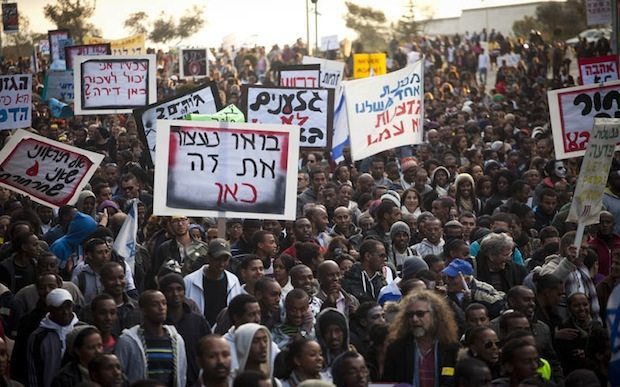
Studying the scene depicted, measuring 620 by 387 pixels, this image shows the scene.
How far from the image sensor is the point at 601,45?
34094 millimetres

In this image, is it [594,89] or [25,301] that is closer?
[25,301]

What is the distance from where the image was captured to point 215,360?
7672mm

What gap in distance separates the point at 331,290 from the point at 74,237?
→ 288 cm

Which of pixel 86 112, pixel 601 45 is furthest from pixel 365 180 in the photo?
pixel 601 45

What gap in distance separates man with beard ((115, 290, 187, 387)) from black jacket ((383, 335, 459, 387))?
1.28m

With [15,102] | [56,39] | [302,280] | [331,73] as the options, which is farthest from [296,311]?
[56,39]

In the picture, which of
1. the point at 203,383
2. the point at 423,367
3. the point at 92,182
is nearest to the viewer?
the point at 203,383

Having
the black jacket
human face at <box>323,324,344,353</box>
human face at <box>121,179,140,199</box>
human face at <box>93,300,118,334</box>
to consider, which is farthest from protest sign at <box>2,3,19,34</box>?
the black jacket

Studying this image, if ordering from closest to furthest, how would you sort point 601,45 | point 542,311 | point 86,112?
point 542,311
point 86,112
point 601,45

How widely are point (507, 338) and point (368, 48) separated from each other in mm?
76350

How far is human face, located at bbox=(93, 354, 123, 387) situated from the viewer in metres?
7.81

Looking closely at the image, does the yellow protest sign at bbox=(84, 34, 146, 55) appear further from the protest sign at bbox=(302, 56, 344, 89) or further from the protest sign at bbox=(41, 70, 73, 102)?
the protest sign at bbox=(302, 56, 344, 89)

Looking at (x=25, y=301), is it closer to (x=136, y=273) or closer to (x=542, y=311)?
(x=136, y=273)

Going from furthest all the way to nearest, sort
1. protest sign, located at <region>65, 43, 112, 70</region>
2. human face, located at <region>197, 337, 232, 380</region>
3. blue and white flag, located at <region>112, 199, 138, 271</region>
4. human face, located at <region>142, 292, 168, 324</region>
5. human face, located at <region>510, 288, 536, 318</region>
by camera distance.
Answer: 1. protest sign, located at <region>65, 43, 112, 70</region>
2. blue and white flag, located at <region>112, 199, 138, 271</region>
3. human face, located at <region>510, 288, 536, 318</region>
4. human face, located at <region>142, 292, 168, 324</region>
5. human face, located at <region>197, 337, 232, 380</region>
